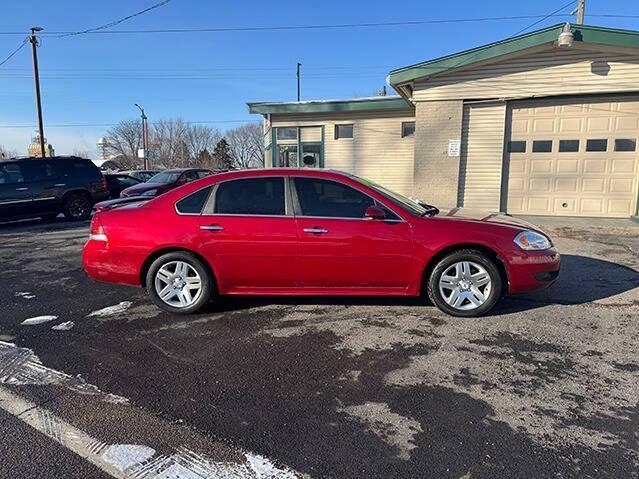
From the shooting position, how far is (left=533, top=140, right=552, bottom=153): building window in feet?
36.7

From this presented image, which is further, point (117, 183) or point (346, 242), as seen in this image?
point (117, 183)

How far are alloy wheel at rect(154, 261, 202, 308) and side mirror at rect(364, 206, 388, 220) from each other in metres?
1.91

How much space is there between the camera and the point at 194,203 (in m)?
4.68

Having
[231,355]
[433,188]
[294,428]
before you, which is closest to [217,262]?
[231,355]

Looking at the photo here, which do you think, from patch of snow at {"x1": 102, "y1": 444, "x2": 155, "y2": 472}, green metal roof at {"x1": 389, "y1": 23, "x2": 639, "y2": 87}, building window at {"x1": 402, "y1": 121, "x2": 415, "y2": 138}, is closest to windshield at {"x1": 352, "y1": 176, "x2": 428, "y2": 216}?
patch of snow at {"x1": 102, "y1": 444, "x2": 155, "y2": 472}

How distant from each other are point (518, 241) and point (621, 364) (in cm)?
143

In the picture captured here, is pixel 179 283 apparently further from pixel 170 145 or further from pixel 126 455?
pixel 170 145

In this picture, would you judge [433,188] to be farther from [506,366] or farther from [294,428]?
[294,428]

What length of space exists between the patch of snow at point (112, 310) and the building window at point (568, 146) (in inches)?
421

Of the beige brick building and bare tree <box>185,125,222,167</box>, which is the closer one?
the beige brick building

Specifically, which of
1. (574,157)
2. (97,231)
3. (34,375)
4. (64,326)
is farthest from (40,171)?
(574,157)

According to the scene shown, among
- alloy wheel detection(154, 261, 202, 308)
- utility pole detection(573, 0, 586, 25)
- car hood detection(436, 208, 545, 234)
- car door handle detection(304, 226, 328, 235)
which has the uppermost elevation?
utility pole detection(573, 0, 586, 25)

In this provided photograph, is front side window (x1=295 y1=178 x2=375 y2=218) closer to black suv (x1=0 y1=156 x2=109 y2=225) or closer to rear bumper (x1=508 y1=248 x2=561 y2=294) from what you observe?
rear bumper (x1=508 y1=248 x2=561 y2=294)

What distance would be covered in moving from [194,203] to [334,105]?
11613mm
